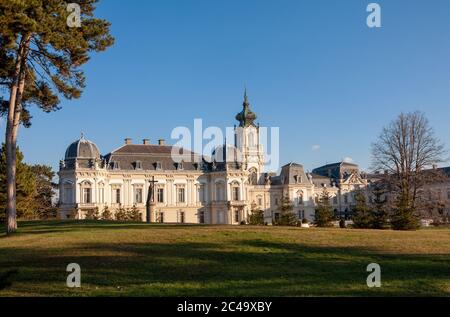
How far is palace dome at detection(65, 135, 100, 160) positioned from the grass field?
44.0 metres

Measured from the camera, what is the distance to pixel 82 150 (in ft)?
207

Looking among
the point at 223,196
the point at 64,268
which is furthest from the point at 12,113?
the point at 223,196

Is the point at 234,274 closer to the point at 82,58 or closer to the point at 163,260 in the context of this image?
the point at 163,260

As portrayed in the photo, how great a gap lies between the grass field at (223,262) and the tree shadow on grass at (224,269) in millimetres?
22

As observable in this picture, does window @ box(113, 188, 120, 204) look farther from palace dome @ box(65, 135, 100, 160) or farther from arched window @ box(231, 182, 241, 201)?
arched window @ box(231, 182, 241, 201)

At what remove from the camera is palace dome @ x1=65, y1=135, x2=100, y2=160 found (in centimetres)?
6288

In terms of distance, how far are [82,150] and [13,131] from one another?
41.5 meters

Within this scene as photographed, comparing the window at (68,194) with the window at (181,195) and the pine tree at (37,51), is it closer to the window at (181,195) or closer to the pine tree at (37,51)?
the window at (181,195)

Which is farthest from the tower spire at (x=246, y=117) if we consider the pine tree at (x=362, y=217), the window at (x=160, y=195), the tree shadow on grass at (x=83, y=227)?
the tree shadow on grass at (x=83, y=227)

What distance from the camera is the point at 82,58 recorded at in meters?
22.4

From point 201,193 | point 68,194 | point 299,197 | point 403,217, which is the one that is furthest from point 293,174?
point 403,217

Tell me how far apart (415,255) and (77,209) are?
51.0 metres

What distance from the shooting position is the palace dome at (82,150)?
62.9 meters

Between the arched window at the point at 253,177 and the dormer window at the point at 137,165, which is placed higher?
the dormer window at the point at 137,165
